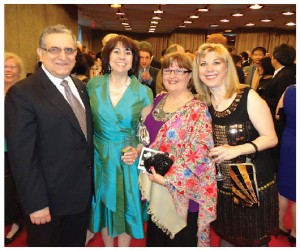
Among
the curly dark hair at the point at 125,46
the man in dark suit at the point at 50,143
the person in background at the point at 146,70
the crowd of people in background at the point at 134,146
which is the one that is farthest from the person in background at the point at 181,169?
the person in background at the point at 146,70

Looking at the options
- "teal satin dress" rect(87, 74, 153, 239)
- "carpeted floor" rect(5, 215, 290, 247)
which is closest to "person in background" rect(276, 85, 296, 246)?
"carpeted floor" rect(5, 215, 290, 247)

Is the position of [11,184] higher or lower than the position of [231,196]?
lower

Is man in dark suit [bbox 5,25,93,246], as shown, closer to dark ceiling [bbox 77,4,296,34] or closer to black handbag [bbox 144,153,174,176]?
black handbag [bbox 144,153,174,176]

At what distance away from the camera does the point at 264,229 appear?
5.90 feet

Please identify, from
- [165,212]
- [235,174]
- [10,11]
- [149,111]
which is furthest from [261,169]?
[10,11]

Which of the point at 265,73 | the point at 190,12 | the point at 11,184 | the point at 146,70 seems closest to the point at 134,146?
the point at 11,184

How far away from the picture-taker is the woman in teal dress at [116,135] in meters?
2.02

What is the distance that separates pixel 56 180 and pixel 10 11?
11.0ft

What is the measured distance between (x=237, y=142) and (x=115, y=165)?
0.84 meters

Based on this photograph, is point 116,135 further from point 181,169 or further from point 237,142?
point 237,142

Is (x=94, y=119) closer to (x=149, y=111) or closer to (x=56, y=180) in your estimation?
(x=149, y=111)

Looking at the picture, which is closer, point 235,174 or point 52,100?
point 52,100

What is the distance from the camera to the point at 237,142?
1.74 m

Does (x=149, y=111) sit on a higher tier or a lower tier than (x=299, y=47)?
lower
